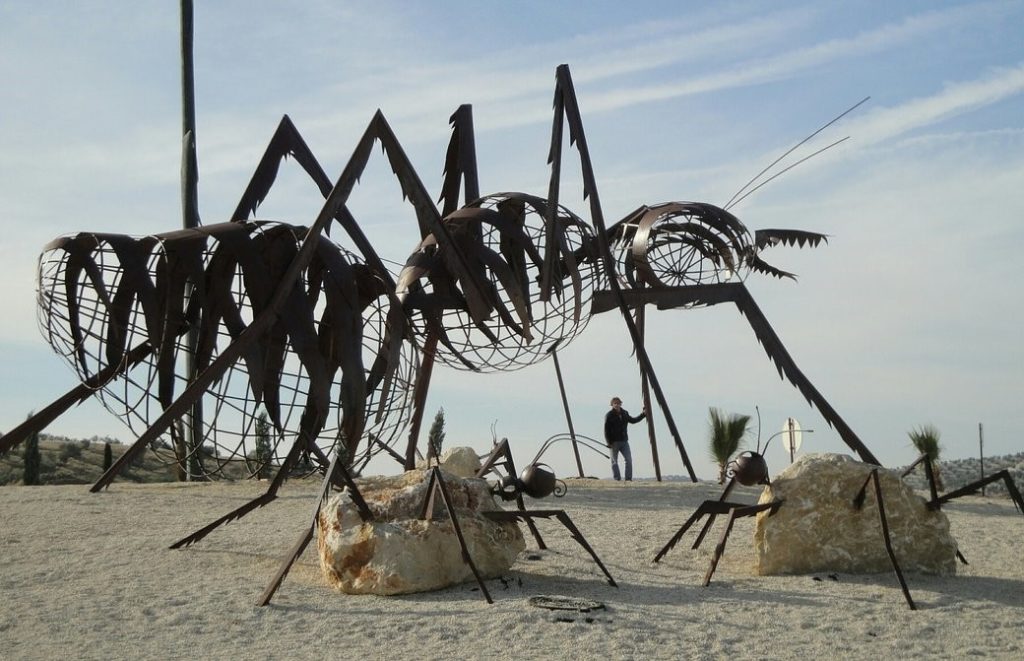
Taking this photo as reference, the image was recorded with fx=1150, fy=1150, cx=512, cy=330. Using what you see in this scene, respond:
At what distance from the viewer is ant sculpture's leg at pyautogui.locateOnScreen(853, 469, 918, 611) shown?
5832 millimetres

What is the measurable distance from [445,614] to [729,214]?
5.88 metres

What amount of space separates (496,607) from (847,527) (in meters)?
2.19

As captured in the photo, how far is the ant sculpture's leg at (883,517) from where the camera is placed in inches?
230

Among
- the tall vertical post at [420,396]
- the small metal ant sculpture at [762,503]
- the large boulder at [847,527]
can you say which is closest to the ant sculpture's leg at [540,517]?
the small metal ant sculpture at [762,503]

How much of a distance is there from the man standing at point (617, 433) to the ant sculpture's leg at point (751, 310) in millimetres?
2933

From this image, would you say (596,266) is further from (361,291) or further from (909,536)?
(909,536)

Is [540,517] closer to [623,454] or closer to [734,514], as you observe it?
[734,514]

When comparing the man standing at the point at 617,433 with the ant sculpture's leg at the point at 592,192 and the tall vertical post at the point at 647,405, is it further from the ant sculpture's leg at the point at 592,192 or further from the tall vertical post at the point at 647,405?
the ant sculpture's leg at the point at 592,192

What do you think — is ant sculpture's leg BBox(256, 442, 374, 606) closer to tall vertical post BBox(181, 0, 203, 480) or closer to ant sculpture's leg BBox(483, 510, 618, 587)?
ant sculpture's leg BBox(483, 510, 618, 587)

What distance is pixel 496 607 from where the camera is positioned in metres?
5.70

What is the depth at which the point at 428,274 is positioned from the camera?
8.66 meters

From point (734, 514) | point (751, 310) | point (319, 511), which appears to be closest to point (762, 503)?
point (734, 514)

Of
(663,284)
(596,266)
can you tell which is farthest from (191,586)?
(663,284)

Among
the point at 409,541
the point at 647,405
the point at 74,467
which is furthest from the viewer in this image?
the point at 74,467
